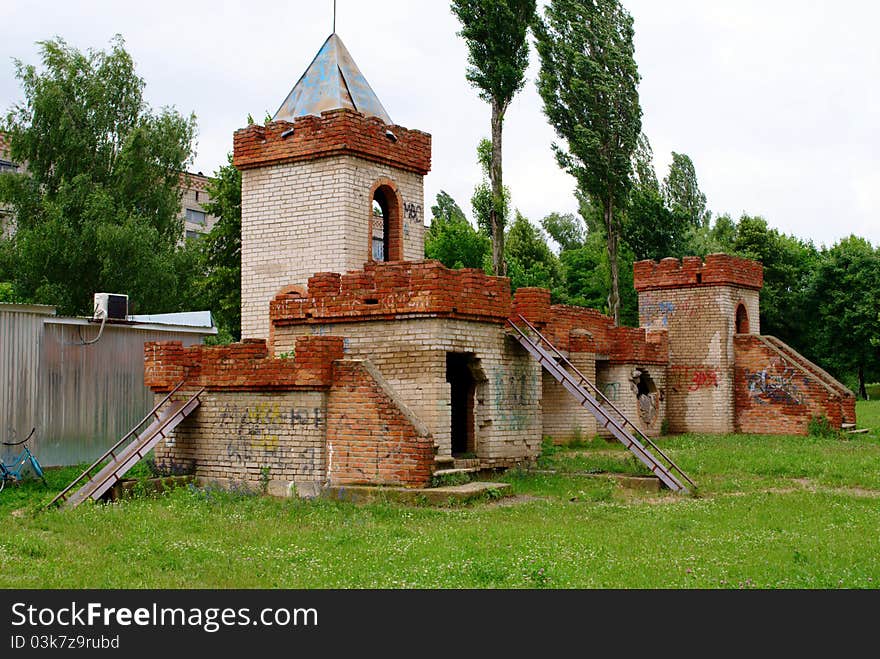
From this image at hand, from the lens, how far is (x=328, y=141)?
15.4 meters

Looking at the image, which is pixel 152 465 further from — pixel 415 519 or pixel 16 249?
pixel 16 249

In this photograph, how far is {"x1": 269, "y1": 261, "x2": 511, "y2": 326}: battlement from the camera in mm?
13039

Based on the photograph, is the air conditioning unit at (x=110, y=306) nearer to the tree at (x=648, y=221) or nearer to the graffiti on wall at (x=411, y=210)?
the graffiti on wall at (x=411, y=210)

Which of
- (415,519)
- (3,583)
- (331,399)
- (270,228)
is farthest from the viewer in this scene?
(270,228)

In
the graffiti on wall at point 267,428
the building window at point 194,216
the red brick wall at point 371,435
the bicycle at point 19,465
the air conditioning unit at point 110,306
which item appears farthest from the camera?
the building window at point 194,216

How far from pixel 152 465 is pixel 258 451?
2.24 metres

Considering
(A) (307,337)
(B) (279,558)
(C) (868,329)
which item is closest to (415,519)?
(B) (279,558)

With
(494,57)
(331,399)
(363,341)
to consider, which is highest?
(494,57)

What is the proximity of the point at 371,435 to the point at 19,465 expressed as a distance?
18.9 feet

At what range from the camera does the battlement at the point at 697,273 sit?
79.8ft

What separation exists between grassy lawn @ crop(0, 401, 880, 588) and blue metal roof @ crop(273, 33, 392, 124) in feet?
23.2

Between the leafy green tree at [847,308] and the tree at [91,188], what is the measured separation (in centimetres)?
2456

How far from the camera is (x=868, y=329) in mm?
36906

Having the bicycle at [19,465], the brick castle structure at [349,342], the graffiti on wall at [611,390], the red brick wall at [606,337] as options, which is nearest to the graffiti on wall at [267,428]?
the brick castle structure at [349,342]
